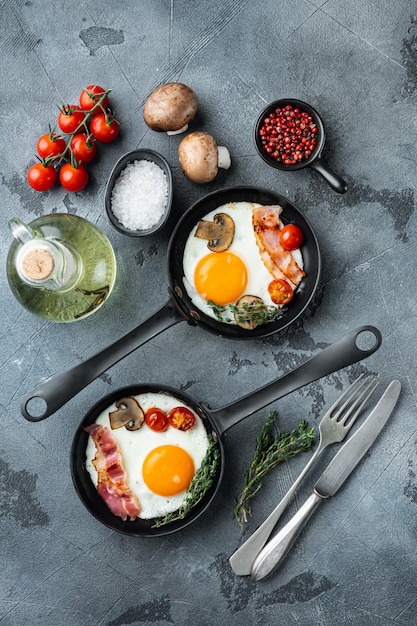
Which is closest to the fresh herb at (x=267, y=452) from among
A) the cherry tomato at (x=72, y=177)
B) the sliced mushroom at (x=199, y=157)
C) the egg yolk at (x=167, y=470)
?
the egg yolk at (x=167, y=470)

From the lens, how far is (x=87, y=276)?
305 cm

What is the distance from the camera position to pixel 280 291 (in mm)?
3062

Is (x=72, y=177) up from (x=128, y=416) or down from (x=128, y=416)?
up

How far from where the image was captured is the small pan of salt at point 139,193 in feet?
10.2

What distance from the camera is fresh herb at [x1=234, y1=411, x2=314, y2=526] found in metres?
3.11

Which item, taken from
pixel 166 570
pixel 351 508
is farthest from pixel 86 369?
pixel 351 508

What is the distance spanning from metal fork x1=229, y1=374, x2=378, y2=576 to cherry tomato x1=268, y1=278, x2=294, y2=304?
48cm

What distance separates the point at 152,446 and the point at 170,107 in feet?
4.69

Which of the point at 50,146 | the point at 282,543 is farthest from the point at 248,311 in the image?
the point at 50,146

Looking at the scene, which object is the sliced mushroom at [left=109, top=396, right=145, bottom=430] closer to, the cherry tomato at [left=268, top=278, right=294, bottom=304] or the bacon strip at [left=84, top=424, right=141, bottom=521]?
the bacon strip at [left=84, top=424, right=141, bottom=521]

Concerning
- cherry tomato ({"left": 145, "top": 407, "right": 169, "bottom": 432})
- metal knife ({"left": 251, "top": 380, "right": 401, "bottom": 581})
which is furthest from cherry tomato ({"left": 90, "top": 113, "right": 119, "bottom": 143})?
metal knife ({"left": 251, "top": 380, "right": 401, "bottom": 581})

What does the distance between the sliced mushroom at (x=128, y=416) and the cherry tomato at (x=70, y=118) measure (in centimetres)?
122

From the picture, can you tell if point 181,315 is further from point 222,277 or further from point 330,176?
point 330,176

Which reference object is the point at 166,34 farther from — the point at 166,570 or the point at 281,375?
the point at 166,570
